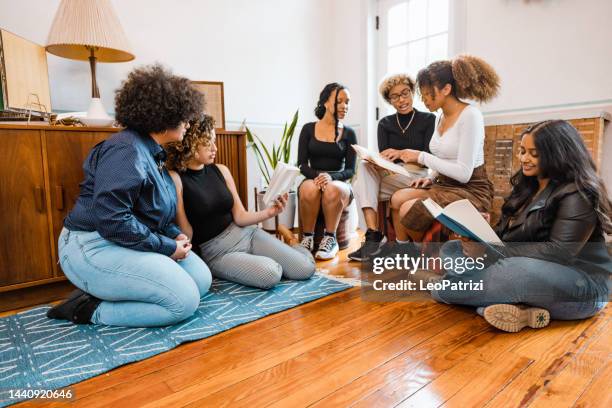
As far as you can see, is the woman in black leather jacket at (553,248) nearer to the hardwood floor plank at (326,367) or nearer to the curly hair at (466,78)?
the hardwood floor plank at (326,367)

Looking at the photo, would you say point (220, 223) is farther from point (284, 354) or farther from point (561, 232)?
point (561, 232)

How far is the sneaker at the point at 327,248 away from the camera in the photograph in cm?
243

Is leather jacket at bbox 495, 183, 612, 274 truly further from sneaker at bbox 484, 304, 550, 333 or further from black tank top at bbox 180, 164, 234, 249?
black tank top at bbox 180, 164, 234, 249

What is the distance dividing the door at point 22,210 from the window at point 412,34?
2.47 m

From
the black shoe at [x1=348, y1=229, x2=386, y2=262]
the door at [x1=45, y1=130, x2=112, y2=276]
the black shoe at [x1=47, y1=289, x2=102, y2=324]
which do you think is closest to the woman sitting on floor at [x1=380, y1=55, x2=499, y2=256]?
the black shoe at [x1=348, y1=229, x2=386, y2=262]

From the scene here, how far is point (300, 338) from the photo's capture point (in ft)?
4.51

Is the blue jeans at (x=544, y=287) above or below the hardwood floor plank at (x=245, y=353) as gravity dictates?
above

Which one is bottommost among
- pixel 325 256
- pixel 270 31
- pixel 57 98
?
pixel 325 256

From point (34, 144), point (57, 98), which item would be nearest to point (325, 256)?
point (34, 144)

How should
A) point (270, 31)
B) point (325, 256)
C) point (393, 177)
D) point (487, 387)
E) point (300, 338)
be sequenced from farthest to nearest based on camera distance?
point (270, 31)
point (325, 256)
point (393, 177)
point (300, 338)
point (487, 387)

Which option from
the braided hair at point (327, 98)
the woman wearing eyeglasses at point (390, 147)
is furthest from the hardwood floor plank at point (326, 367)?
the braided hair at point (327, 98)

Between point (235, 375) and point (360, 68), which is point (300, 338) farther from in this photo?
point (360, 68)

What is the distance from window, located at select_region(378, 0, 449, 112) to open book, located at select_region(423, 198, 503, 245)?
1912mm

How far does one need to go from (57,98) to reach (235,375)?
207cm
